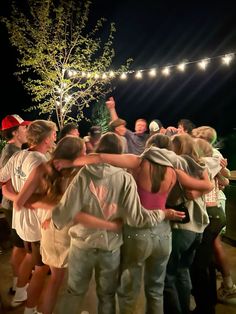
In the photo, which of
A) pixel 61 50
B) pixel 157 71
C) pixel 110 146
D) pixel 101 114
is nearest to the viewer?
pixel 110 146

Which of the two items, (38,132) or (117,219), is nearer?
(117,219)

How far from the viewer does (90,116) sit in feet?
50.4

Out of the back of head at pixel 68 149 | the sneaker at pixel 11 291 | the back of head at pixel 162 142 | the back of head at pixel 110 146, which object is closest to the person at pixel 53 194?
the back of head at pixel 68 149

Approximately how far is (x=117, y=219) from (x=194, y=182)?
2.48ft

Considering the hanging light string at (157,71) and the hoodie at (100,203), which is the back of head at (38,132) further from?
the hanging light string at (157,71)

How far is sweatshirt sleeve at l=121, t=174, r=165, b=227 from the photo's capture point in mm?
2643

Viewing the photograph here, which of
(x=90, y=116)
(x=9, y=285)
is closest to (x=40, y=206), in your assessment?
(x=9, y=285)

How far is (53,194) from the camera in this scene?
2.98 meters

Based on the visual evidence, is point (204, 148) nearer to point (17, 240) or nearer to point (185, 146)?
point (185, 146)

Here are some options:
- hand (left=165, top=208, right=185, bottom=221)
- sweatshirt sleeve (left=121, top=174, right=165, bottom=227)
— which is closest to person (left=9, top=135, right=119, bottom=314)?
sweatshirt sleeve (left=121, top=174, right=165, bottom=227)

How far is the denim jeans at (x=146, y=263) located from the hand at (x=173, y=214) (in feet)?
0.19

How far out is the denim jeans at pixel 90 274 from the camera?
8.73 ft

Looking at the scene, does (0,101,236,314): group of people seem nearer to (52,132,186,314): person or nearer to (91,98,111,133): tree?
(52,132,186,314): person

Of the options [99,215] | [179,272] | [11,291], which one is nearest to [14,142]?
[11,291]
